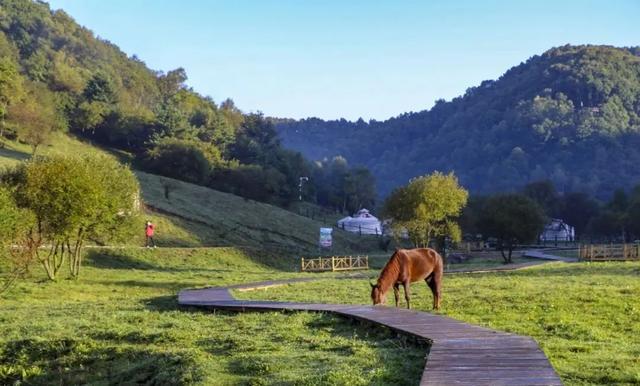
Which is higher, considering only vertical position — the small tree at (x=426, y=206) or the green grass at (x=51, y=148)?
the green grass at (x=51, y=148)

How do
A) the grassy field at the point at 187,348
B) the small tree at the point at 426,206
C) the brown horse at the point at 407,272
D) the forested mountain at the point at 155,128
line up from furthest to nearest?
the forested mountain at the point at 155,128
the small tree at the point at 426,206
the brown horse at the point at 407,272
the grassy field at the point at 187,348

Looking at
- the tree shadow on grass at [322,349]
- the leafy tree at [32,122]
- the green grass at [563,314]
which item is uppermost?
the leafy tree at [32,122]

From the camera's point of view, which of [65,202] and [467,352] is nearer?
[467,352]

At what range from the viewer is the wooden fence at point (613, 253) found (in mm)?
59312

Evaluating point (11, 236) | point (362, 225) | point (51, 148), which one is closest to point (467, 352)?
point (11, 236)

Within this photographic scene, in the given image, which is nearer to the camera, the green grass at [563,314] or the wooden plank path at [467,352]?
the wooden plank path at [467,352]

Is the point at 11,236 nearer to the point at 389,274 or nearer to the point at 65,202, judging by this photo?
the point at 65,202

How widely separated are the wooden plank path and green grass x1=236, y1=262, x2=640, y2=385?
79 centimetres

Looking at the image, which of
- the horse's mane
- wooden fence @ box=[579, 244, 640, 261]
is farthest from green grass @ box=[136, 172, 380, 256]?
the horse's mane

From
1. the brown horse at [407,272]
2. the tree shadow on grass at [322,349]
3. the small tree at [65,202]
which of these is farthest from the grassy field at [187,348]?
the small tree at [65,202]

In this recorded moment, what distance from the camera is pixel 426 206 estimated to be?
209ft

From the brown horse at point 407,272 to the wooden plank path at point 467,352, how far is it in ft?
7.72

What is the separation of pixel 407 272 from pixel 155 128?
341ft

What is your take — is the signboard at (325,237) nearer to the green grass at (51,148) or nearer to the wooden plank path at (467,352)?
the green grass at (51,148)
